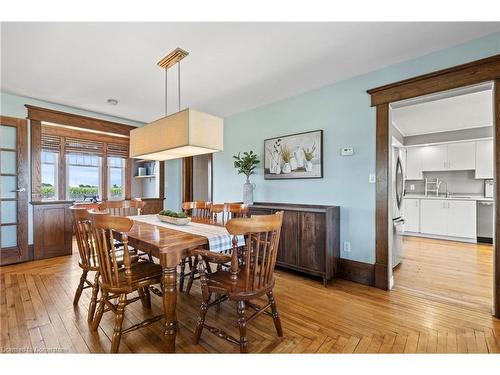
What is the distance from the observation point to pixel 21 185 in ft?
11.8

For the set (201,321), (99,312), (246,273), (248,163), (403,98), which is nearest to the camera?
(246,273)

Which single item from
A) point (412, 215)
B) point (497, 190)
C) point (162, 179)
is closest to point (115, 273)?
point (497, 190)

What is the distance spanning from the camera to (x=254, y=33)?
211 cm

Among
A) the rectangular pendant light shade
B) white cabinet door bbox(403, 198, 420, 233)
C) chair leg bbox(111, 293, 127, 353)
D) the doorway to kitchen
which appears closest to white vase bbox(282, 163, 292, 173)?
the doorway to kitchen

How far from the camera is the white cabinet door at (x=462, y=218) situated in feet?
15.8

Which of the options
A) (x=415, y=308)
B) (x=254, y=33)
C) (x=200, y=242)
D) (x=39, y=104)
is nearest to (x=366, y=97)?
(x=254, y=33)

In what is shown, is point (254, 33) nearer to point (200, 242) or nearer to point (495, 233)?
point (200, 242)

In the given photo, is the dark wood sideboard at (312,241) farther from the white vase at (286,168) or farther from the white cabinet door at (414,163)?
the white cabinet door at (414,163)

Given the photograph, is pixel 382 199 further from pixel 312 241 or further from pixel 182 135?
pixel 182 135

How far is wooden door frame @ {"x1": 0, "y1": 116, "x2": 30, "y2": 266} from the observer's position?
3529 millimetres

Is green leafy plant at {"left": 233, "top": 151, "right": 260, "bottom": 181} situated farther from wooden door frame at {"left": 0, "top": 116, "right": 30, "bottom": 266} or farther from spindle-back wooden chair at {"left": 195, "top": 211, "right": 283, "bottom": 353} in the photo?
wooden door frame at {"left": 0, "top": 116, "right": 30, "bottom": 266}

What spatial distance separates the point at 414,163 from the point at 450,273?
3398 millimetres

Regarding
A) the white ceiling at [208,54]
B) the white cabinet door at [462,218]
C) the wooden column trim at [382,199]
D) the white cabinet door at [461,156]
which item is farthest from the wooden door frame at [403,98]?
the white cabinet door at [461,156]
